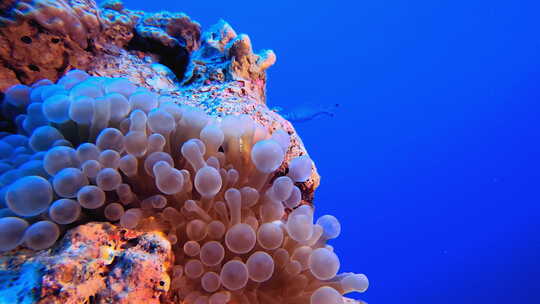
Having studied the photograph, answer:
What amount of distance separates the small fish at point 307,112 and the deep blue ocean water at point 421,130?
55.4 feet

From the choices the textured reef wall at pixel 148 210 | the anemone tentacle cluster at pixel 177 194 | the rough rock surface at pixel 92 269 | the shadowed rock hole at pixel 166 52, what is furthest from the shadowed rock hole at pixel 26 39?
the rough rock surface at pixel 92 269

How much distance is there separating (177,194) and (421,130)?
62.3 m

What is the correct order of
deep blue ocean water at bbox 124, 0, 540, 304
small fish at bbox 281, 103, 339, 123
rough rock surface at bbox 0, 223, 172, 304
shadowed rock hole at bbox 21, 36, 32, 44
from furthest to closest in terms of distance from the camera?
deep blue ocean water at bbox 124, 0, 540, 304 < small fish at bbox 281, 103, 339, 123 < shadowed rock hole at bbox 21, 36, 32, 44 < rough rock surface at bbox 0, 223, 172, 304

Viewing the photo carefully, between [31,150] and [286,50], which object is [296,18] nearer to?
[286,50]

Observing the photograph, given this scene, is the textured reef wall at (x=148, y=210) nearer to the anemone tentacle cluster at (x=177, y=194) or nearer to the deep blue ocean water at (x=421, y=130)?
the anemone tentacle cluster at (x=177, y=194)

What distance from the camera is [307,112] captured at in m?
15.9

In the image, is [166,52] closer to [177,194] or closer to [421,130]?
[177,194]

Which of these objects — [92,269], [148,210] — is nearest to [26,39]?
[148,210]

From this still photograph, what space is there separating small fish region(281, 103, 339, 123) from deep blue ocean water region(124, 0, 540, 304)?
16887mm

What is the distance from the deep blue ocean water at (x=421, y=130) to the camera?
101ft

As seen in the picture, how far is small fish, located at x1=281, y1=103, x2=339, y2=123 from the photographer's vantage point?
15.1 meters

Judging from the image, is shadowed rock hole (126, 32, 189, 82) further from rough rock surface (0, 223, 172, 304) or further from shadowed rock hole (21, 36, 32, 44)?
rough rock surface (0, 223, 172, 304)

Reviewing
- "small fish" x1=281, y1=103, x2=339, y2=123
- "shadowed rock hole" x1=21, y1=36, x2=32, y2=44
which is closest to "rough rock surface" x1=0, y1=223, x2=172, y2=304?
"shadowed rock hole" x1=21, y1=36, x2=32, y2=44

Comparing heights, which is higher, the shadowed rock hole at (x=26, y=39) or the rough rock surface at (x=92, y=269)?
Result: the shadowed rock hole at (x=26, y=39)
